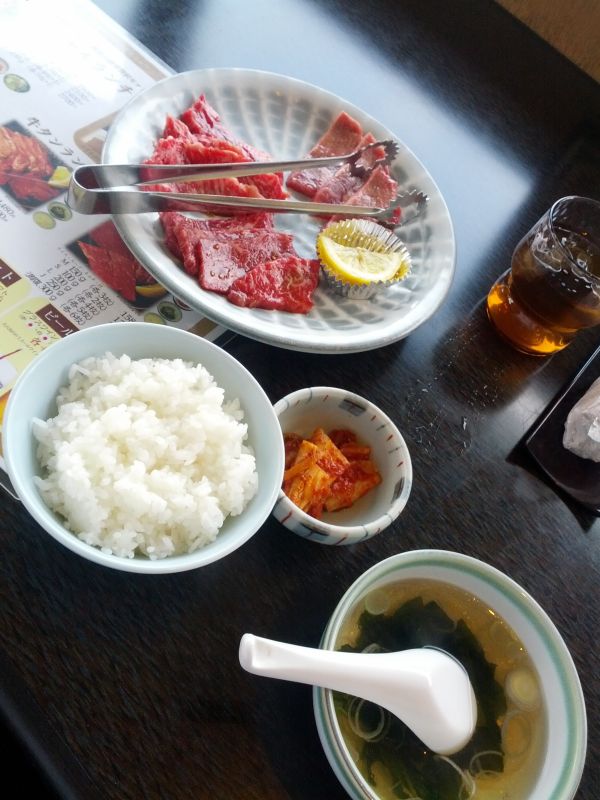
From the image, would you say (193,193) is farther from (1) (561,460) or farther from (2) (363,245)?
(1) (561,460)

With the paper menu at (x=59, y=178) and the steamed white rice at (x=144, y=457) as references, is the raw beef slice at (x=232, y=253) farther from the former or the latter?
the steamed white rice at (x=144, y=457)

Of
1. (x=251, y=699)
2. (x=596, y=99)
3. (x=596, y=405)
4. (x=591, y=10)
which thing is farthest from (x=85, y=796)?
(x=591, y=10)

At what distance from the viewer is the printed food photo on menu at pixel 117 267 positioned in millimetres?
1111

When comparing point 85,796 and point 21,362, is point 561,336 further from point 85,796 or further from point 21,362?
point 85,796

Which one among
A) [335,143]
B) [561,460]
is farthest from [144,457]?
[335,143]

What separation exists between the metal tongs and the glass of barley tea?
25 cm

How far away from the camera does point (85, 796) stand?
2.49ft

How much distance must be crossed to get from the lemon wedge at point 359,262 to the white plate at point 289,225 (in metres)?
0.04

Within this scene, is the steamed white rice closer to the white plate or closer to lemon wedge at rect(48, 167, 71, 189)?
the white plate

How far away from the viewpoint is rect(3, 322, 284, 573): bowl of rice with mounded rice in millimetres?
776

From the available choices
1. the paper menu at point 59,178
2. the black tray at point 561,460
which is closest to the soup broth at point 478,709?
the black tray at point 561,460

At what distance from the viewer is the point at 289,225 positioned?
1331 millimetres

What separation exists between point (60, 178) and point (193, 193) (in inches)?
8.9

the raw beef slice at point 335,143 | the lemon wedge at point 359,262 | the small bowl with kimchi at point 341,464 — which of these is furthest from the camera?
the raw beef slice at point 335,143
